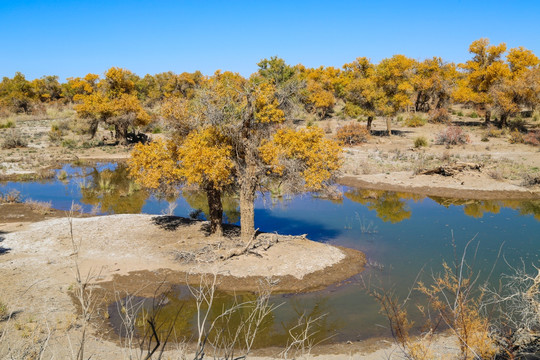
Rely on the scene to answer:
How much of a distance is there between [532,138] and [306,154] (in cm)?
2906

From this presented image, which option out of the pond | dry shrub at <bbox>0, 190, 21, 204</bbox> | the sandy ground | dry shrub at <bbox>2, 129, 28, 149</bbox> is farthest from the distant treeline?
dry shrub at <bbox>0, 190, 21, 204</bbox>

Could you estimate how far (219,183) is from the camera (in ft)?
47.0

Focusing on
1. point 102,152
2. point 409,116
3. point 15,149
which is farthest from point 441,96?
point 15,149

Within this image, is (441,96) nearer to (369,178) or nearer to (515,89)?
(515,89)

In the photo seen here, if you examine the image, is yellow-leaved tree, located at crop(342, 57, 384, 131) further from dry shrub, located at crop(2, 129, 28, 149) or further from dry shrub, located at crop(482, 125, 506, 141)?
dry shrub, located at crop(2, 129, 28, 149)

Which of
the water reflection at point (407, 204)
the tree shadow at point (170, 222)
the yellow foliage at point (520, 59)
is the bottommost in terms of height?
the water reflection at point (407, 204)

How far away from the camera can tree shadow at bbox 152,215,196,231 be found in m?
16.5

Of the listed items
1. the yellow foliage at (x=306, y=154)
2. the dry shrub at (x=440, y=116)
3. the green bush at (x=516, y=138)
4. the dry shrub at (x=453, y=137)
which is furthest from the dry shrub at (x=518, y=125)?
the yellow foliage at (x=306, y=154)

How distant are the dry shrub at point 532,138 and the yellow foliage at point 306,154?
27504 millimetres

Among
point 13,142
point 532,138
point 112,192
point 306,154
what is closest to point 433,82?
point 532,138

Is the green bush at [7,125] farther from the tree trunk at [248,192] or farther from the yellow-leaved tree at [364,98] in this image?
the tree trunk at [248,192]

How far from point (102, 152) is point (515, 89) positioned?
37.5 m

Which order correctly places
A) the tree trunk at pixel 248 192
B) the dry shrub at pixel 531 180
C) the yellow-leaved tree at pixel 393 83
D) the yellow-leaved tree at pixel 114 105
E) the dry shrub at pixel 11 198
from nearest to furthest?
the tree trunk at pixel 248 192 < the dry shrub at pixel 11 198 < the dry shrub at pixel 531 180 < the yellow-leaved tree at pixel 114 105 < the yellow-leaved tree at pixel 393 83

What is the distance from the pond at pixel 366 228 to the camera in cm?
1130
